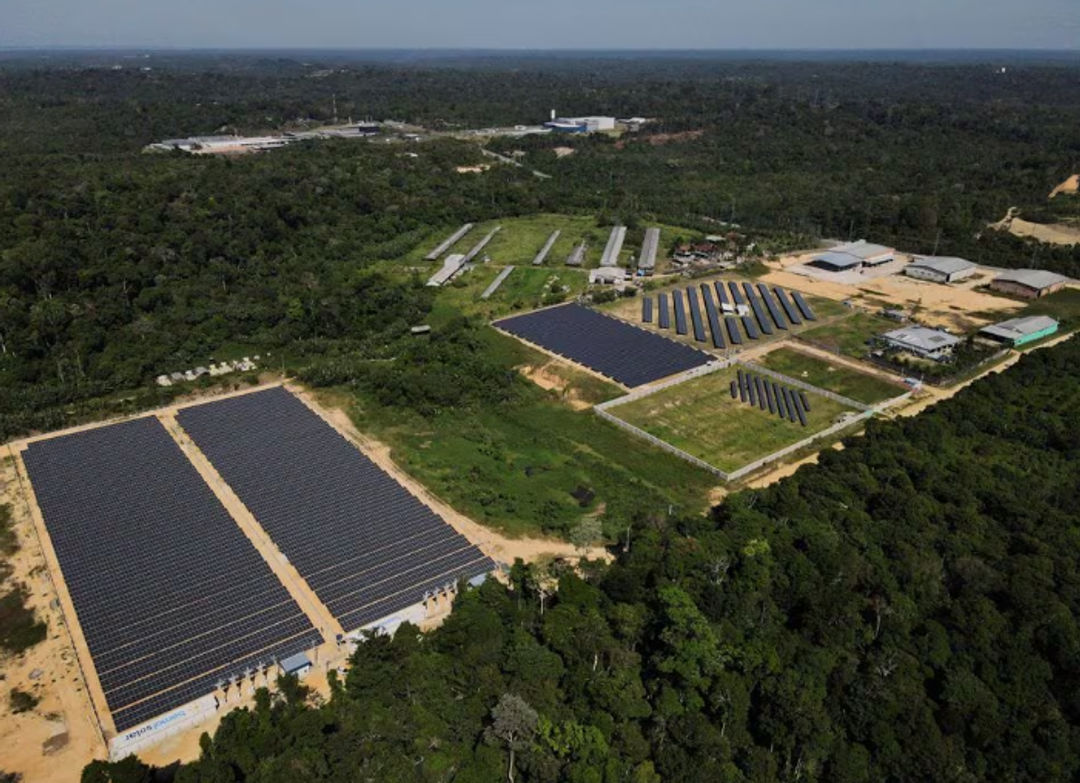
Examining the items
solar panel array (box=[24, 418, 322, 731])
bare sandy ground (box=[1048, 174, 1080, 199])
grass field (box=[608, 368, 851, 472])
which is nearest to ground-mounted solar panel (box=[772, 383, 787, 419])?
grass field (box=[608, 368, 851, 472])

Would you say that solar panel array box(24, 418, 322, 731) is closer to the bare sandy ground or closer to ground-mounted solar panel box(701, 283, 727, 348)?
ground-mounted solar panel box(701, 283, 727, 348)

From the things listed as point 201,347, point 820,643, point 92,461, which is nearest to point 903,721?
point 820,643

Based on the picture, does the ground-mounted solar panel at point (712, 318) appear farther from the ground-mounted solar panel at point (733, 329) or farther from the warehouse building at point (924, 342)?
the warehouse building at point (924, 342)

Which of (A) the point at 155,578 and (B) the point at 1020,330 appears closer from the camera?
(A) the point at 155,578

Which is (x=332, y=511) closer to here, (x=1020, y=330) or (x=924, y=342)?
(x=924, y=342)

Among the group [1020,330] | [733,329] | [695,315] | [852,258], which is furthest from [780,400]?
[852,258]

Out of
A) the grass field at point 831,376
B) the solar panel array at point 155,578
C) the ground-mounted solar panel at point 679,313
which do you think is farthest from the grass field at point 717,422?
the solar panel array at point 155,578
